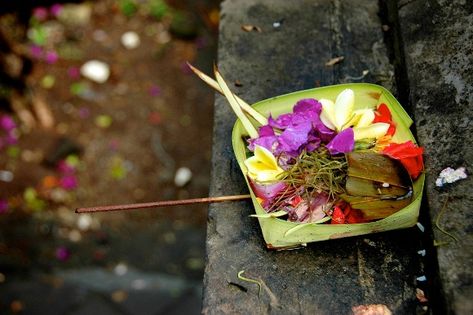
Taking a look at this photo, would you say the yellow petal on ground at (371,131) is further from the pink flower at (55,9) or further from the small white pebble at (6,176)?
the pink flower at (55,9)

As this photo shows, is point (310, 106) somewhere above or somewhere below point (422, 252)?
above

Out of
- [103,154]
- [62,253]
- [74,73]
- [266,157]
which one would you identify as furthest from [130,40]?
[266,157]

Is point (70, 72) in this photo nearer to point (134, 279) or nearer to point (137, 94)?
point (137, 94)

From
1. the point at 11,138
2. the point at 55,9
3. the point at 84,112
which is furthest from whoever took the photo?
the point at 55,9

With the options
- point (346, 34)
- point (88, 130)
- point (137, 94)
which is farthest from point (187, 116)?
point (346, 34)

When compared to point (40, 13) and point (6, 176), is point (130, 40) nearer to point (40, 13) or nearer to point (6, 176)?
point (40, 13)

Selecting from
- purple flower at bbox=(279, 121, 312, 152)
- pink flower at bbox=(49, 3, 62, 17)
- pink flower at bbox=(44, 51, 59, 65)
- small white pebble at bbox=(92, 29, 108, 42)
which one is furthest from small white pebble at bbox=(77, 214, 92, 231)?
purple flower at bbox=(279, 121, 312, 152)

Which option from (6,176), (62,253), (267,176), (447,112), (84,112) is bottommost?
Answer: (62,253)
